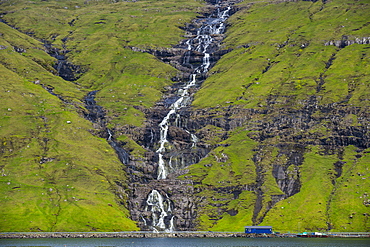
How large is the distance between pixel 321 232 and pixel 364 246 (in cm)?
4898

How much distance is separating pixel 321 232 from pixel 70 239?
103943 millimetres

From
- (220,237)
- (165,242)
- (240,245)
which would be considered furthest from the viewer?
(220,237)

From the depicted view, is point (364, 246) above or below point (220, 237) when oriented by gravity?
above

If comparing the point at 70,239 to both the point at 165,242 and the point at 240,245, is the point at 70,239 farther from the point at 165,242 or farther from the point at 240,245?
the point at 240,245

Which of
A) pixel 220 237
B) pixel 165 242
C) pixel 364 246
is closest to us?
pixel 364 246

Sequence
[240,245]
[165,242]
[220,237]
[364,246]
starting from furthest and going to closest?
[220,237]
[165,242]
[240,245]
[364,246]

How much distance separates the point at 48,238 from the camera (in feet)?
620

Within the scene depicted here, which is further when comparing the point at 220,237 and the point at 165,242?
the point at 220,237

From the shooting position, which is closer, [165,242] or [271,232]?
[165,242]

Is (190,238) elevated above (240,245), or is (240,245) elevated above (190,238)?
(240,245)

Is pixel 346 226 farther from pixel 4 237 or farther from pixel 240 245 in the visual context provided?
pixel 4 237

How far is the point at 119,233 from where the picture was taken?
655ft

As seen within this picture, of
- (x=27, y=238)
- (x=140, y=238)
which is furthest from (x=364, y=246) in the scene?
(x=27, y=238)

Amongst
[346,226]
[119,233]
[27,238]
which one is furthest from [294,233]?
[27,238]
